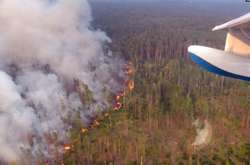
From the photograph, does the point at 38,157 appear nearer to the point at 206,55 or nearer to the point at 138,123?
the point at 138,123

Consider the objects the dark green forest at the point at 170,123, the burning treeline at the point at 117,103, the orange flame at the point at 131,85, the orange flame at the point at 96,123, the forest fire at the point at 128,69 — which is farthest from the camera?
the forest fire at the point at 128,69

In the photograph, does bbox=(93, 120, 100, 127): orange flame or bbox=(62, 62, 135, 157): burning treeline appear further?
bbox=(93, 120, 100, 127): orange flame

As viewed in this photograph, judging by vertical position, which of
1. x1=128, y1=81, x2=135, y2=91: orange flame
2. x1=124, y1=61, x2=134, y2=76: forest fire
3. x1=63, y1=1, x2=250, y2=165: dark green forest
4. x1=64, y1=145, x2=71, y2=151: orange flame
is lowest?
x1=64, y1=145, x2=71, y2=151: orange flame

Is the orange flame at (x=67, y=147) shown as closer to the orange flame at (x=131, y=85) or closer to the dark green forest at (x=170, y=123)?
the dark green forest at (x=170, y=123)

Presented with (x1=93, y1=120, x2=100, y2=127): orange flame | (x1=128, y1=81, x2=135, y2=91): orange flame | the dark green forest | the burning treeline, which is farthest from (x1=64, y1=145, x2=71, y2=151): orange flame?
(x1=128, y1=81, x2=135, y2=91): orange flame

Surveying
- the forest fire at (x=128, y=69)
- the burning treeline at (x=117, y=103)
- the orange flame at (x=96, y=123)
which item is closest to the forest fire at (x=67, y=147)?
the burning treeline at (x=117, y=103)

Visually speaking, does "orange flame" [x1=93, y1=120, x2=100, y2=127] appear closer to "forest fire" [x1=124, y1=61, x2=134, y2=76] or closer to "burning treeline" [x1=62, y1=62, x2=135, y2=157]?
"burning treeline" [x1=62, y1=62, x2=135, y2=157]

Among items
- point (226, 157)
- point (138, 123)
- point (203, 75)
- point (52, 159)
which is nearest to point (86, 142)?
point (52, 159)

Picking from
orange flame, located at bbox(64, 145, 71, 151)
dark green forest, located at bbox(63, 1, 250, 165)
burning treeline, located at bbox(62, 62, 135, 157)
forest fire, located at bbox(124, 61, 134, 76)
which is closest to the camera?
dark green forest, located at bbox(63, 1, 250, 165)

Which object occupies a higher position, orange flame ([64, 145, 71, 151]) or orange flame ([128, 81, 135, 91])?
orange flame ([128, 81, 135, 91])

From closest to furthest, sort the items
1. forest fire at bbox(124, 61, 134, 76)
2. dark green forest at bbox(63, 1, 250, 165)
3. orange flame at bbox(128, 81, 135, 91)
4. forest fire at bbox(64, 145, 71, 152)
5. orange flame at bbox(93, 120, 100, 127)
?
1. dark green forest at bbox(63, 1, 250, 165)
2. forest fire at bbox(64, 145, 71, 152)
3. orange flame at bbox(93, 120, 100, 127)
4. orange flame at bbox(128, 81, 135, 91)
5. forest fire at bbox(124, 61, 134, 76)

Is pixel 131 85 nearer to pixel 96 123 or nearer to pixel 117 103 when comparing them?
pixel 117 103
